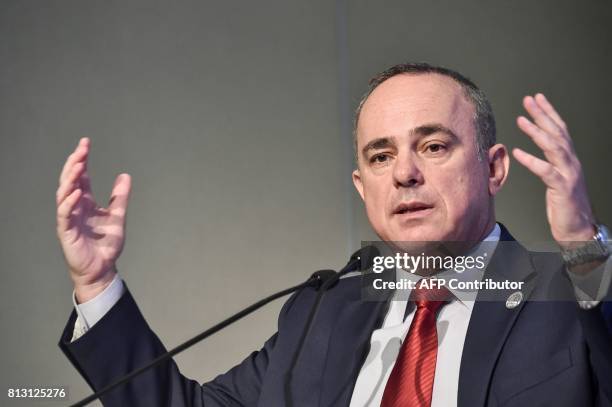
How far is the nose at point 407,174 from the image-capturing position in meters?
1.44

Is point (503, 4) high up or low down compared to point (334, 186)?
up

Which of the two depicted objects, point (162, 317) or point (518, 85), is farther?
point (518, 85)

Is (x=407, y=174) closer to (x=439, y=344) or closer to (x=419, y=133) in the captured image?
(x=419, y=133)

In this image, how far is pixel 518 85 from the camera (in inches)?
105

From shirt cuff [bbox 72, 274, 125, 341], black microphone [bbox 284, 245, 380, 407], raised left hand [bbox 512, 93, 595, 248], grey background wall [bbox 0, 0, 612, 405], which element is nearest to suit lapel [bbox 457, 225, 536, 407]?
black microphone [bbox 284, 245, 380, 407]

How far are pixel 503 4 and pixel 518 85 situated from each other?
0.98 feet

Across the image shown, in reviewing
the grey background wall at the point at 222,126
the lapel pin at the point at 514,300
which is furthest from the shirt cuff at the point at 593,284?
the grey background wall at the point at 222,126

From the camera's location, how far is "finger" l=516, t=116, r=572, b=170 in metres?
1.07

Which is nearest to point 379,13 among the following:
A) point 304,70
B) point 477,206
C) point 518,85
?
point 304,70

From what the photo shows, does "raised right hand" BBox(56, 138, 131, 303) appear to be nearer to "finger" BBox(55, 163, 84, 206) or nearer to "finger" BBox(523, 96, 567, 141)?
"finger" BBox(55, 163, 84, 206)

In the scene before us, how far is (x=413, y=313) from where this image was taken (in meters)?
1.56

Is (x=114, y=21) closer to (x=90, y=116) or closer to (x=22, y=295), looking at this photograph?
(x=90, y=116)

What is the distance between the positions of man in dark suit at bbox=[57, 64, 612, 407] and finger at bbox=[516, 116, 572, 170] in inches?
2.6

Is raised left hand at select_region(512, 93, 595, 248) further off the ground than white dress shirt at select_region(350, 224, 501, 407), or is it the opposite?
raised left hand at select_region(512, 93, 595, 248)
